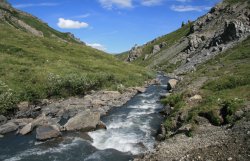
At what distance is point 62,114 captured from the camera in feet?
176

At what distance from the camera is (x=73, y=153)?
35781mm

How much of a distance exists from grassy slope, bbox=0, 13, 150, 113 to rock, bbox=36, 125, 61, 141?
14.4 meters

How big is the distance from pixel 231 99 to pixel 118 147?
16200mm

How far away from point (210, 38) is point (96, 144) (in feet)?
422

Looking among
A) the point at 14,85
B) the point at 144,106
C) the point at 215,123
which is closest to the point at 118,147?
the point at 215,123

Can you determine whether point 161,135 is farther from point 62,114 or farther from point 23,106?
point 23,106

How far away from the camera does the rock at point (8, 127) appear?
145ft

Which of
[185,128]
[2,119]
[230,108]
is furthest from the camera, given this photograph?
[2,119]

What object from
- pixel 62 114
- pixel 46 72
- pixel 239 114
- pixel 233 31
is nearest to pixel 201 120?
pixel 239 114

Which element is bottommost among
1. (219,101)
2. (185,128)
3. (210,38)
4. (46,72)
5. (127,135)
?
(127,135)

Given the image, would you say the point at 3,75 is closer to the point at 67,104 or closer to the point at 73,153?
the point at 67,104

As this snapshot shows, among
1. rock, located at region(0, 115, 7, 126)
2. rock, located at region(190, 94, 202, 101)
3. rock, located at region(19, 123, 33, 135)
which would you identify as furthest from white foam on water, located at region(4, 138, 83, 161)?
rock, located at region(190, 94, 202, 101)

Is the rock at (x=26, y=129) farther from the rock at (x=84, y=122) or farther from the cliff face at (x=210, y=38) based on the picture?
the cliff face at (x=210, y=38)

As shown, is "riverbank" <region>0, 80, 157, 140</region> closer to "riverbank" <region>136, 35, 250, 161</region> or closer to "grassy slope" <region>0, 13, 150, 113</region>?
"grassy slope" <region>0, 13, 150, 113</region>
